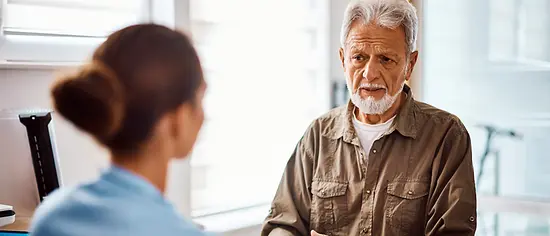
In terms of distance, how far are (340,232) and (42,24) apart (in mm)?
1090

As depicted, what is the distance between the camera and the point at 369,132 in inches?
80.7

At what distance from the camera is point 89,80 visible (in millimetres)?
885

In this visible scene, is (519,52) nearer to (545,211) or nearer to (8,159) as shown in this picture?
(545,211)

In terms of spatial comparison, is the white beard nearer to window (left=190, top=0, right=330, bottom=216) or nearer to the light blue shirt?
window (left=190, top=0, right=330, bottom=216)

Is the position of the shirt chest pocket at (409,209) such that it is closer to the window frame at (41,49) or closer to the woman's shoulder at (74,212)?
the window frame at (41,49)

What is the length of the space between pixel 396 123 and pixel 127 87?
1241 millimetres

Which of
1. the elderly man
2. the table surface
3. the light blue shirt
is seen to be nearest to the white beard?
the elderly man

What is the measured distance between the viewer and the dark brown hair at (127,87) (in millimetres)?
885

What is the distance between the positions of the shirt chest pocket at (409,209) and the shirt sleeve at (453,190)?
0.02 m

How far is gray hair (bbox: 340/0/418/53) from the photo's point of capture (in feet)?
6.41

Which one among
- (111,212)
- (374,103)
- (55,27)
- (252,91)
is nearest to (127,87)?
(111,212)

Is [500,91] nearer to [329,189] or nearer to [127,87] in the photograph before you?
[329,189]

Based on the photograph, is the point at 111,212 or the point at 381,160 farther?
the point at 381,160

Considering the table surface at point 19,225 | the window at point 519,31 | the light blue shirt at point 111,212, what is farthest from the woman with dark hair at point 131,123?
the window at point 519,31
